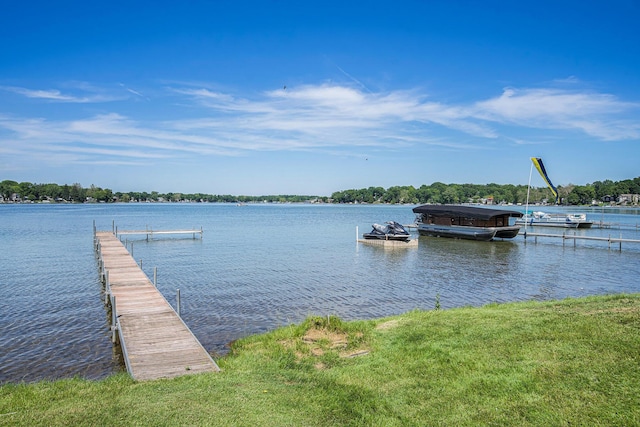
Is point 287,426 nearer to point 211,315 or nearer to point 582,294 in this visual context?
point 211,315

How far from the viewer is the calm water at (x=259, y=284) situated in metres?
14.7

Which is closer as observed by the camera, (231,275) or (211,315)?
(211,315)

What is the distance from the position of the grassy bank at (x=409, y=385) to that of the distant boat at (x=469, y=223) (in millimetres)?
39141

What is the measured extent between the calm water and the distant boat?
513 cm

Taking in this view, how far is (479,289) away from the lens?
23.5 metres

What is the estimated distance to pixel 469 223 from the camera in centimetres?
5134

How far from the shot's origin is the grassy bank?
6926 mm

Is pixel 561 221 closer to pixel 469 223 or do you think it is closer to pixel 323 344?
pixel 469 223

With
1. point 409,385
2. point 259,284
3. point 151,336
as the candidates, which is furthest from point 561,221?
point 151,336

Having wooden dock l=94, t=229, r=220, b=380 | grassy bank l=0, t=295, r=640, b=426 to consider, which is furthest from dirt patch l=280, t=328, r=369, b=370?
wooden dock l=94, t=229, r=220, b=380

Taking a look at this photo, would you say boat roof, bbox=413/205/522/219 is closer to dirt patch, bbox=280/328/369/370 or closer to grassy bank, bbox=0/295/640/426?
grassy bank, bbox=0/295/640/426

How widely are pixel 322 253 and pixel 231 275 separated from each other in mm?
12900

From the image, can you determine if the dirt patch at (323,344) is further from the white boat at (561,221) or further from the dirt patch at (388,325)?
the white boat at (561,221)

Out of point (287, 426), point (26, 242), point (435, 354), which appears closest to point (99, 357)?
point (287, 426)
